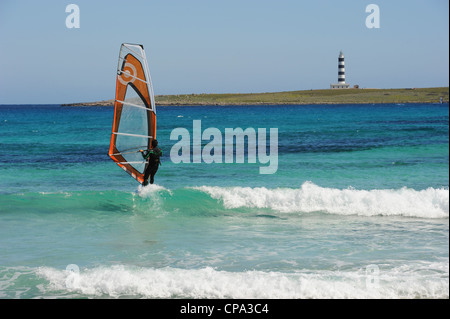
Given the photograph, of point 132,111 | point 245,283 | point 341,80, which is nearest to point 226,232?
point 245,283

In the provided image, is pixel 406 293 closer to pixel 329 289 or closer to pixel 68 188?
pixel 329 289

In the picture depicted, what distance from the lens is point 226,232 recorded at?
1084 cm

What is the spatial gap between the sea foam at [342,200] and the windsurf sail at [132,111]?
2.76 m

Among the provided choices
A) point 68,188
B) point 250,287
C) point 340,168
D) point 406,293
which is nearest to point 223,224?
point 250,287

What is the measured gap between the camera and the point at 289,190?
14523mm

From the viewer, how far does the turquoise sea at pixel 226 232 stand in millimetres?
7496

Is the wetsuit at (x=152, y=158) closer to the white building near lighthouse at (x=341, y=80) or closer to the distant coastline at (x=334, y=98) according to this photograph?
the distant coastline at (x=334, y=98)

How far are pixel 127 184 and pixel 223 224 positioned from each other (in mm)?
5944

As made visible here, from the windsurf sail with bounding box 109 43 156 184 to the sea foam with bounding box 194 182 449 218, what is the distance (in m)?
2.76

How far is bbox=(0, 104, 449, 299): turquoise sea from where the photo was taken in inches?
295

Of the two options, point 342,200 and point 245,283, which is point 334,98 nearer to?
point 342,200

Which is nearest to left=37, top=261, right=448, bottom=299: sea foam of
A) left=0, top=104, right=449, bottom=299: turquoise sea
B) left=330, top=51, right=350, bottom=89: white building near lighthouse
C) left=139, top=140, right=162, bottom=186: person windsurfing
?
left=0, top=104, right=449, bottom=299: turquoise sea

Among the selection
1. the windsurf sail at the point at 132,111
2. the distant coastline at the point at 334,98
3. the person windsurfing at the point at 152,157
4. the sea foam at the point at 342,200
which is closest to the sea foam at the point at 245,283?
the person windsurfing at the point at 152,157
